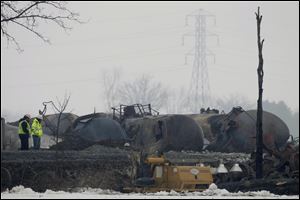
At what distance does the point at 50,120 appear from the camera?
44.9 meters

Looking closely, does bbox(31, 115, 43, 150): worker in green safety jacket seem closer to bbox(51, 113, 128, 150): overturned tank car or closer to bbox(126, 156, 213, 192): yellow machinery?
bbox(51, 113, 128, 150): overturned tank car

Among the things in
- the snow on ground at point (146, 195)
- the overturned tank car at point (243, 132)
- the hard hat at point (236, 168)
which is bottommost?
the snow on ground at point (146, 195)

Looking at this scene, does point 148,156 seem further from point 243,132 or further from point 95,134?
point 243,132

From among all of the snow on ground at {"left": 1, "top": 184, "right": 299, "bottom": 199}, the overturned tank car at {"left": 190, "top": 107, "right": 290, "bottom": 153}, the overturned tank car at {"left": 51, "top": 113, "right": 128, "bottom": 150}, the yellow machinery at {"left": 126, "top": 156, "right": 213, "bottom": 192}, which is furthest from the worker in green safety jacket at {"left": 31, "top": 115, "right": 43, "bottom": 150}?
the overturned tank car at {"left": 190, "top": 107, "right": 290, "bottom": 153}

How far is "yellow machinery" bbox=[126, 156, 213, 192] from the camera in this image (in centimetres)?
2636

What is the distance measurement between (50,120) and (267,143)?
1279 cm

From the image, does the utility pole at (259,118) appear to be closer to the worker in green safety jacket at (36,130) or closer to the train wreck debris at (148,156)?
the train wreck debris at (148,156)

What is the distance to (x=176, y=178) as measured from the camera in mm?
26531

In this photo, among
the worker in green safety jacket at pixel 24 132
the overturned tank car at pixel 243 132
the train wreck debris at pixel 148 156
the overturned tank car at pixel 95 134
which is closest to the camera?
the train wreck debris at pixel 148 156

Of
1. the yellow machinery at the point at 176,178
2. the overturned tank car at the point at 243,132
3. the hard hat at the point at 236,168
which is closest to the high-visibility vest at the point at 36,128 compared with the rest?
the yellow machinery at the point at 176,178

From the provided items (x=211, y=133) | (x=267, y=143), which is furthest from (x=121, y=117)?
(x=267, y=143)

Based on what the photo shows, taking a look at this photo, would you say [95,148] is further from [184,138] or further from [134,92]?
[134,92]

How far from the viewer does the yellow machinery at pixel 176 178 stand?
86.5 ft

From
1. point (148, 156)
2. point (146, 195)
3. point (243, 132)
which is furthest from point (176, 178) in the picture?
point (243, 132)
